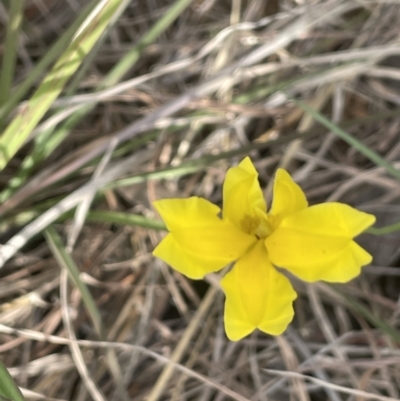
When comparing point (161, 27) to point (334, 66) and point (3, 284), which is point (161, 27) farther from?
point (3, 284)

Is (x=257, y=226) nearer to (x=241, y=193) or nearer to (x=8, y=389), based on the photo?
(x=241, y=193)

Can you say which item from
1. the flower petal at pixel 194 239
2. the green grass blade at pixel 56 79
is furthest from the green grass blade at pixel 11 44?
the flower petal at pixel 194 239

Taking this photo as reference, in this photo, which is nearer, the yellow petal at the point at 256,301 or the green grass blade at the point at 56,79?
the yellow petal at the point at 256,301

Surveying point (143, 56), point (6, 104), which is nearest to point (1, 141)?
point (6, 104)

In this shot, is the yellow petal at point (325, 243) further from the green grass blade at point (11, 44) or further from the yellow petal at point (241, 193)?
the green grass blade at point (11, 44)

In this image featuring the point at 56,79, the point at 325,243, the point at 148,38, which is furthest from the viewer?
the point at 148,38

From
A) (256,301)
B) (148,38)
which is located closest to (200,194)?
(148,38)
